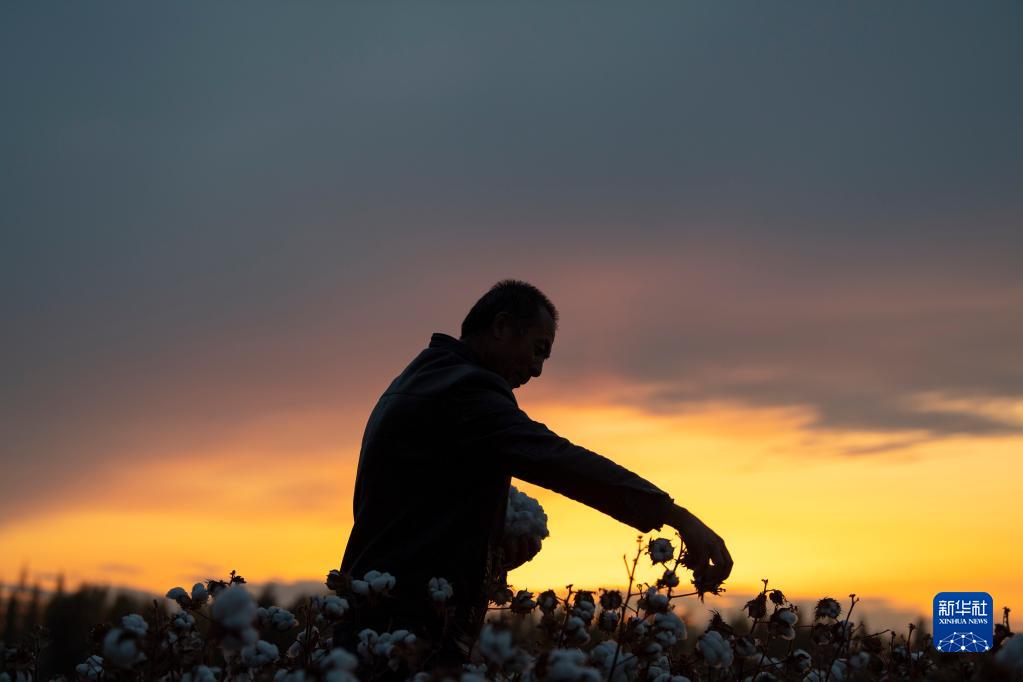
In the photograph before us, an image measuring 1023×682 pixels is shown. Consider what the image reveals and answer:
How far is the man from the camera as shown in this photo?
179 inches

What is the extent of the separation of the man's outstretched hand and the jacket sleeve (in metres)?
0.20

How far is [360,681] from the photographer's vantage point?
469 centimetres

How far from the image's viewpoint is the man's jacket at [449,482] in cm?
461

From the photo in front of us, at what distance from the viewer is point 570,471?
452 centimetres

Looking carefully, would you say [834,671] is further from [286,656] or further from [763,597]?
[286,656]

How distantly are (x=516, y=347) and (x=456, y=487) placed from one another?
912 millimetres

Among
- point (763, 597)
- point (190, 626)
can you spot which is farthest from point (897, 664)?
point (190, 626)

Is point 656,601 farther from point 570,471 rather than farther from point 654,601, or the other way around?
point 570,471

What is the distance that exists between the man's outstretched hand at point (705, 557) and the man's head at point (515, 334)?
1457 millimetres

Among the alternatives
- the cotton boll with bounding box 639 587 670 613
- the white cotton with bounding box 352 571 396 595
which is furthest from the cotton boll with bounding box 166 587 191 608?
the cotton boll with bounding box 639 587 670 613

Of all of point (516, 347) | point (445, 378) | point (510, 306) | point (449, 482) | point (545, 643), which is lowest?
point (545, 643)

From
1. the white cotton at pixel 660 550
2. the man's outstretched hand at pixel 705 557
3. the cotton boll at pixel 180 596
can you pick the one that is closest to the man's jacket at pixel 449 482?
the white cotton at pixel 660 550

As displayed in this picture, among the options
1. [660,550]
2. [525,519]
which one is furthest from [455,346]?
[660,550]

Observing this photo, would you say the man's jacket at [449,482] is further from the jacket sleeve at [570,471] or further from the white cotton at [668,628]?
the white cotton at [668,628]
